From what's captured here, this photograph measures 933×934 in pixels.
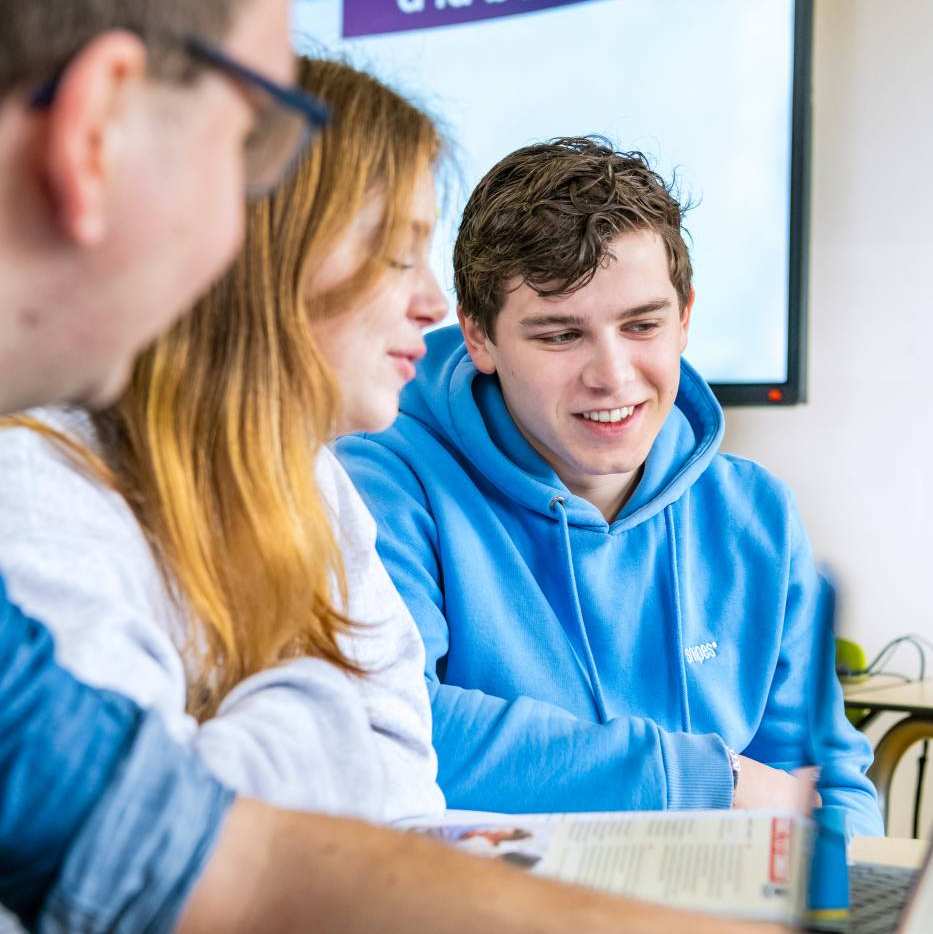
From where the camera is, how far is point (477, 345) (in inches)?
66.4

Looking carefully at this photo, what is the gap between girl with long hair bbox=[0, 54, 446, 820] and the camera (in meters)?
0.80

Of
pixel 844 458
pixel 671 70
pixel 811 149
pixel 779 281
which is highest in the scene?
pixel 671 70

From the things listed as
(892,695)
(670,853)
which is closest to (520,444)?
(670,853)

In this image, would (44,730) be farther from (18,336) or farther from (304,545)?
(304,545)

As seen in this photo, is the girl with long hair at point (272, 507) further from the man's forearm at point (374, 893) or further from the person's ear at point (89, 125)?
the person's ear at point (89, 125)

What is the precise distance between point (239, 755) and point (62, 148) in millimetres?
473

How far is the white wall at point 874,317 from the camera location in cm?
245

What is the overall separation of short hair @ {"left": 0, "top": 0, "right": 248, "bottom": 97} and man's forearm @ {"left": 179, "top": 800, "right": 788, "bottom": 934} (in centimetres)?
35

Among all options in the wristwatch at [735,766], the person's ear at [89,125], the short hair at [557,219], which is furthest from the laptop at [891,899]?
the short hair at [557,219]

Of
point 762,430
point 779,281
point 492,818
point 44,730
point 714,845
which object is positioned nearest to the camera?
point 44,730

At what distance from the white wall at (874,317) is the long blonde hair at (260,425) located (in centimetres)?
159

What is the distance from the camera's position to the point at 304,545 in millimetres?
1003

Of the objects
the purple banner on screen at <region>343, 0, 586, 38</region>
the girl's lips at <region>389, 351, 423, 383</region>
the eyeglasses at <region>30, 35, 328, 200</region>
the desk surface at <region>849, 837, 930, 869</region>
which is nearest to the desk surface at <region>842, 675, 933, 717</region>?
the desk surface at <region>849, 837, 930, 869</region>

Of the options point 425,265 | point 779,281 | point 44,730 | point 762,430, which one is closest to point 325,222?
point 425,265
